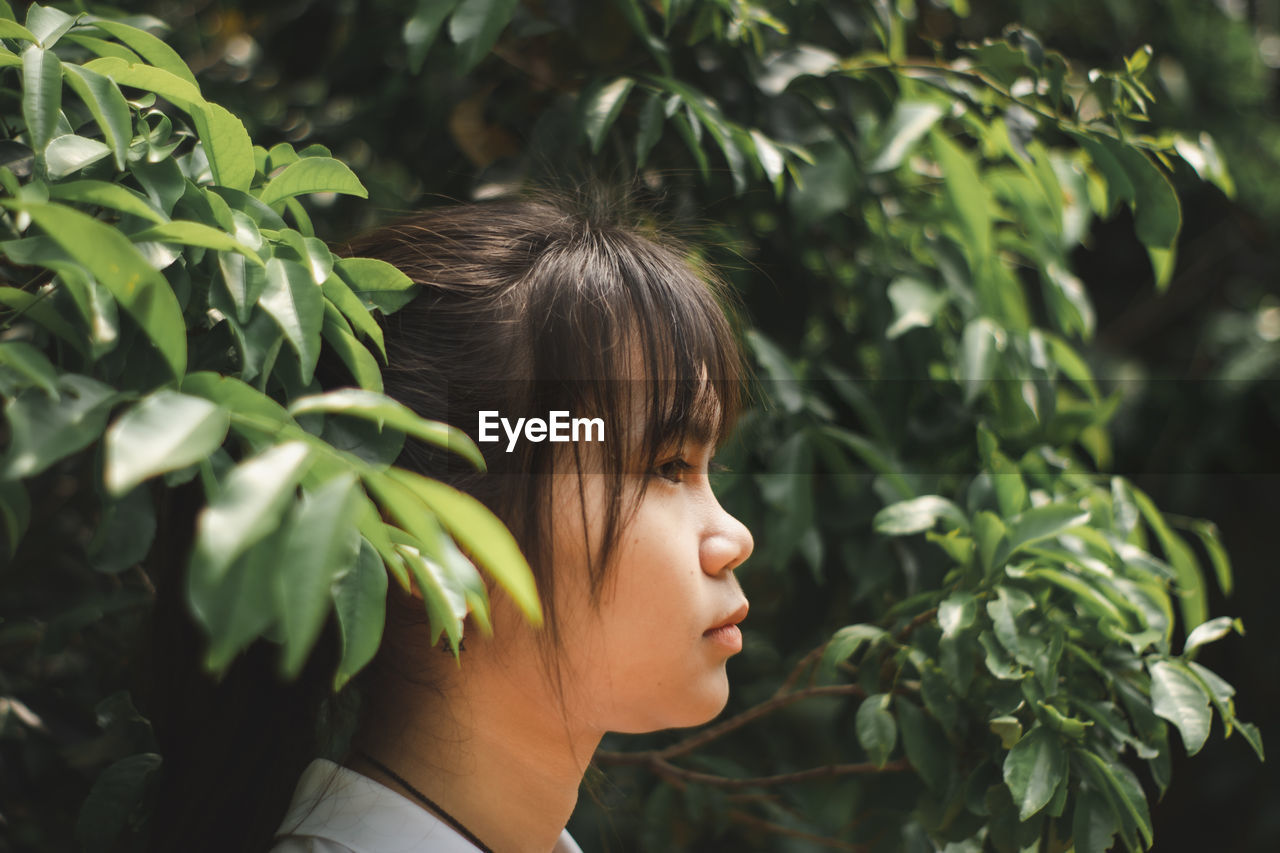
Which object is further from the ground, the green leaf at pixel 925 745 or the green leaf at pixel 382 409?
the green leaf at pixel 382 409

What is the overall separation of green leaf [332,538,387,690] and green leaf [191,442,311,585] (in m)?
0.08

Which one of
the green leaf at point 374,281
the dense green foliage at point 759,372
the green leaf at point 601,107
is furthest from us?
the green leaf at point 601,107

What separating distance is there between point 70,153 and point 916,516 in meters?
0.69

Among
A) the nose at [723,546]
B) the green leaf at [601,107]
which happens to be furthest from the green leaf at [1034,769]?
the green leaf at [601,107]

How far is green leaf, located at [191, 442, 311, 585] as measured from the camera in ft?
1.08

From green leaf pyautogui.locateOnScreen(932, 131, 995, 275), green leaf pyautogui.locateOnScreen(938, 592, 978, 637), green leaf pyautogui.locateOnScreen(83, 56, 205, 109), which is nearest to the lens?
green leaf pyautogui.locateOnScreen(83, 56, 205, 109)

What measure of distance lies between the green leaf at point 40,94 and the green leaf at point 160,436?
22 cm

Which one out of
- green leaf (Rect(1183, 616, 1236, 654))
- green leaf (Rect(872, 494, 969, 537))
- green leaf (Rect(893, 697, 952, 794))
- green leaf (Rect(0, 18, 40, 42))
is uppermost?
green leaf (Rect(0, 18, 40, 42))

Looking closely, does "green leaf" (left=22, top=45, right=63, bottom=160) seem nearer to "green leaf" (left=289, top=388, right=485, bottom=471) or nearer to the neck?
"green leaf" (left=289, top=388, right=485, bottom=471)

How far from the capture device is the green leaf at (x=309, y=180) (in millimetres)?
636

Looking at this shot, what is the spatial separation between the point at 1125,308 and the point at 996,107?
130 cm

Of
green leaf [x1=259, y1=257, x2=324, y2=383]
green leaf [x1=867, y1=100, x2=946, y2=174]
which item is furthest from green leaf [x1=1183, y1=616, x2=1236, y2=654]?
green leaf [x1=259, y1=257, x2=324, y2=383]

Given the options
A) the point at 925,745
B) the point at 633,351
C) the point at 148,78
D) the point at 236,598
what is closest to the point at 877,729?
the point at 925,745

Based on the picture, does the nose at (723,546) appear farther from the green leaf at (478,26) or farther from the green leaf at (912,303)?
the green leaf at (478,26)
